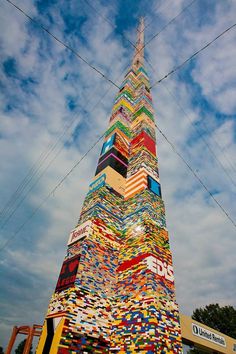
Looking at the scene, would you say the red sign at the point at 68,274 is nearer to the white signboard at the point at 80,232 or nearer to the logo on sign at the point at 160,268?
the white signboard at the point at 80,232

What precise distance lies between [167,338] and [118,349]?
2.20 meters

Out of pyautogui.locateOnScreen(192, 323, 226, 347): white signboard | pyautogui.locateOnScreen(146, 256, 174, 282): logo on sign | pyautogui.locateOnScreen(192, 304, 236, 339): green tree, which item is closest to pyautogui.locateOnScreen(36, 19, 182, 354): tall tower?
pyautogui.locateOnScreen(146, 256, 174, 282): logo on sign

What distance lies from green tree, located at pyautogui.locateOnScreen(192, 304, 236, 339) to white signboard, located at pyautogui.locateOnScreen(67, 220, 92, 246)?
32.2 metres

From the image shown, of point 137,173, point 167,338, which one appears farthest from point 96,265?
point 137,173

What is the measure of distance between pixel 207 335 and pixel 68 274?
1039 cm

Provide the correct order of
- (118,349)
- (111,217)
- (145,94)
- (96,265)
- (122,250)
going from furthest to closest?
(145,94) < (111,217) < (122,250) < (96,265) < (118,349)

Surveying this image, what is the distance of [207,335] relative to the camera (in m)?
14.2

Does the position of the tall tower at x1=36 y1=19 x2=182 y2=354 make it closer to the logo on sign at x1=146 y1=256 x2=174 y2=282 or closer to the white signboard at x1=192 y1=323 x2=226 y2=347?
the logo on sign at x1=146 y1=256 x2=174 y2=282

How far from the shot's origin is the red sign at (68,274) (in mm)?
10445

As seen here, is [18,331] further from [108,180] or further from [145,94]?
[145,94]

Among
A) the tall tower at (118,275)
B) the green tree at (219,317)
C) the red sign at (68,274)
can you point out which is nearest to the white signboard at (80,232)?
the tall tower at (118,275)

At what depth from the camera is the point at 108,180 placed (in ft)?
53.5

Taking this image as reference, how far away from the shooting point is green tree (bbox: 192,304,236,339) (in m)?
32.2

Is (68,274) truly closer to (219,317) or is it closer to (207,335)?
(207,335)
